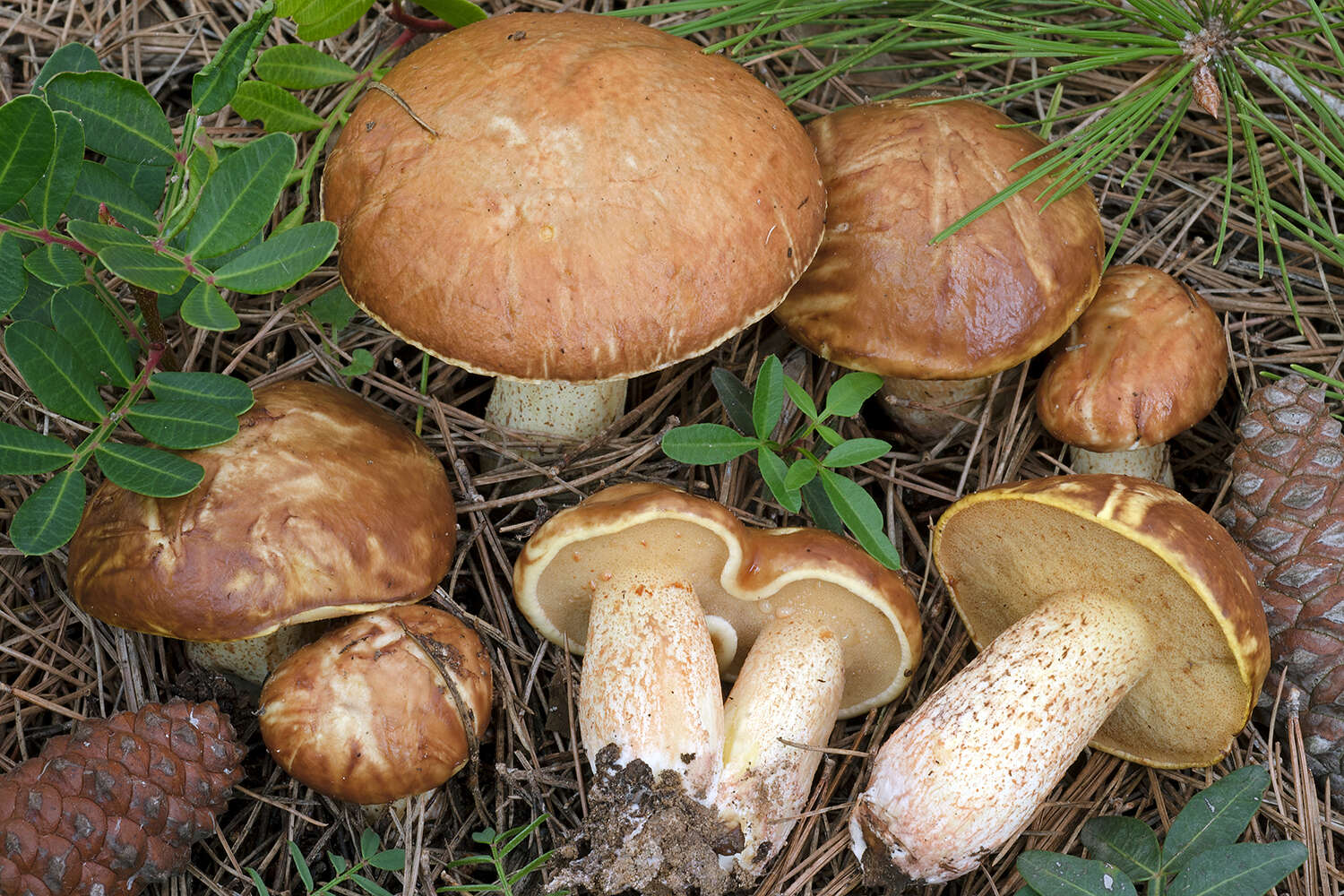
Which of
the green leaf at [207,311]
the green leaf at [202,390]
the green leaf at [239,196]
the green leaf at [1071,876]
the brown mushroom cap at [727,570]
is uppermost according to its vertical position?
the green leaf at [239,196]

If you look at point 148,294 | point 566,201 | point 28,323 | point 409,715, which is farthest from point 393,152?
point 409,715

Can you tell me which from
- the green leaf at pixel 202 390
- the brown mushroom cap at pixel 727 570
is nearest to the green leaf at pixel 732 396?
the brown mushroom cap at pixel 727 570

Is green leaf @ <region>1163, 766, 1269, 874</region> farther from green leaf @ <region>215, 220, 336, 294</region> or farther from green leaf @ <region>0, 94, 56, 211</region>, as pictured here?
green leaf @ <region>0, 94, 56, 211</region>

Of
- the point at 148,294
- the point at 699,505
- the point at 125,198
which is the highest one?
the point at 125,198

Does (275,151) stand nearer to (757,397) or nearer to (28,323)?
(28,323)

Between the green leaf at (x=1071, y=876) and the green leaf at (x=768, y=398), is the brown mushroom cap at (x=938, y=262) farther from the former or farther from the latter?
the green leaf at (x=1071, y=876)

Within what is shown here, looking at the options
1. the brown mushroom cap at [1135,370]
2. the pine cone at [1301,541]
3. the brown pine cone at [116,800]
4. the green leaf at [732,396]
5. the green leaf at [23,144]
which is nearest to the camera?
the green leaf at [23,144]
